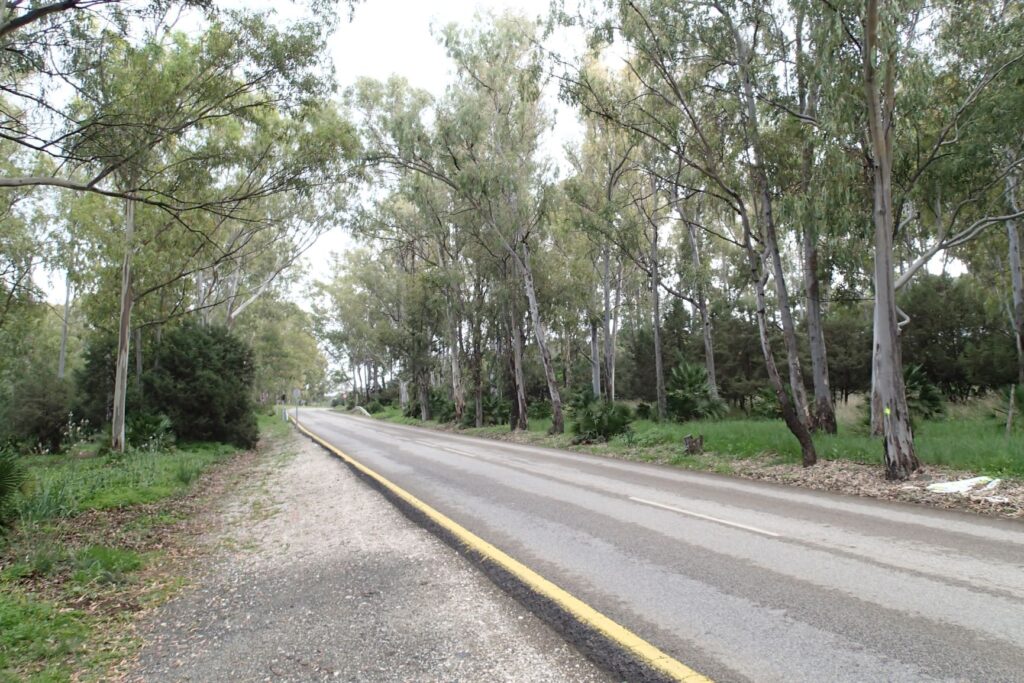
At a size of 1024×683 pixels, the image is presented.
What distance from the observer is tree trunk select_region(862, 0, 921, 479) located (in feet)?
32.7

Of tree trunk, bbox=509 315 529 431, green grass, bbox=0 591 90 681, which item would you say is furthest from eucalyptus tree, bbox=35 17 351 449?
tree trunk, bbox=509 315 529 431

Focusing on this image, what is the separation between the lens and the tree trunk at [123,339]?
1531 cm

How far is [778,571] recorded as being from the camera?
5.18 m

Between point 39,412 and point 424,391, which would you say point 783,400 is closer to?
point 39,412

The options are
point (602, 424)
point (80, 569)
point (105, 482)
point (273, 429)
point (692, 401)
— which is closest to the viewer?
point (80, 569)

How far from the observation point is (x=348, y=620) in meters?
Answer: 4.44

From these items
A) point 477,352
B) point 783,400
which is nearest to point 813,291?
point 783,400

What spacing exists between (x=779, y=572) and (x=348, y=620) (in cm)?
350

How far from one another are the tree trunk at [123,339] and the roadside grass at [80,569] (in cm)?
479

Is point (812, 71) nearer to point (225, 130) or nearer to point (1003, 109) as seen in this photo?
point (1003, 109)

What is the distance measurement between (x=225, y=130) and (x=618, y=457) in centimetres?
1235

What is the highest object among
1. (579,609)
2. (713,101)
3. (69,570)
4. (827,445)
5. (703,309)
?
(713,101)

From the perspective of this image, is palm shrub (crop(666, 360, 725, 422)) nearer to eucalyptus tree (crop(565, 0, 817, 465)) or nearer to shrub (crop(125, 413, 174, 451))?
eucalyptus tree (crop(565, 0, 817, 465))

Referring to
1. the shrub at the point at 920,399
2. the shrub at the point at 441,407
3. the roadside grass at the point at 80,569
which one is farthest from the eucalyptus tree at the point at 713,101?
the shrub at the point at 441,407
